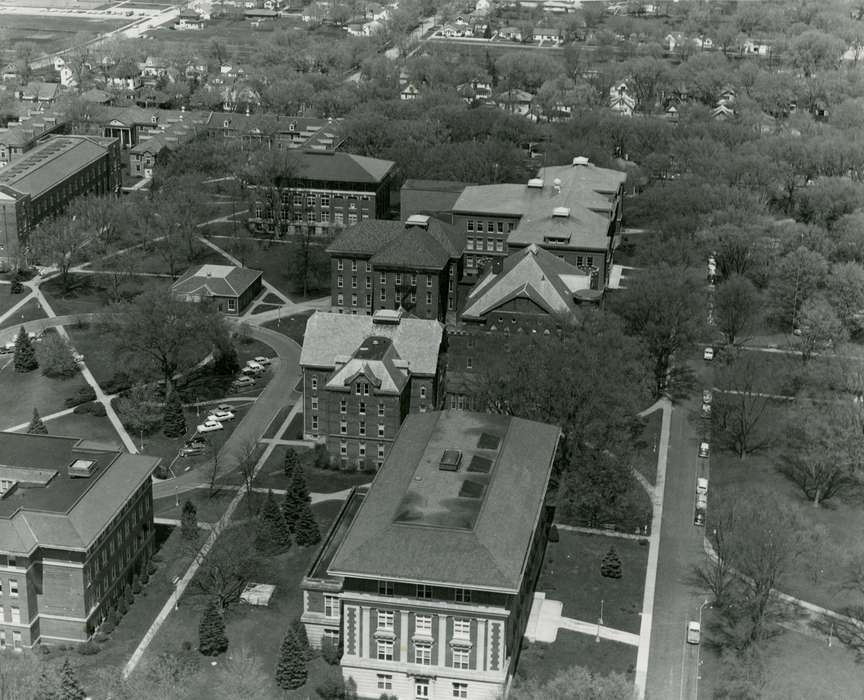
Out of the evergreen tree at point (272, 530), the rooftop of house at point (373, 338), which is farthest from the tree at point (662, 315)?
the evergreen tree at point (272, 530)

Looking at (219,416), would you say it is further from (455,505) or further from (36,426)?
(455,505)

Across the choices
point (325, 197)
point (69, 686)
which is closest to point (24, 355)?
point (325, 197)

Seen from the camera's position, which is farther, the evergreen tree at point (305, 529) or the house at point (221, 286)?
the house at point (221, 286)

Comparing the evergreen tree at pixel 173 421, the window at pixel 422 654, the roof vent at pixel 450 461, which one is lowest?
the evergreen tree at pixel 173 421

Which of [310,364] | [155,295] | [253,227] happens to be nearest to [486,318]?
[310,364]

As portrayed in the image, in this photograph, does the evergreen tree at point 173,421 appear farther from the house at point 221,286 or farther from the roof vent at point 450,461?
the roof vent at point 450,461

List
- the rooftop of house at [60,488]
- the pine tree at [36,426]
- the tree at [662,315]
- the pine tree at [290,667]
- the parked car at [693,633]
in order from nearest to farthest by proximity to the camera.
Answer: the pine tree at [290,667], the rooftop of house at [60,488], the parked car at [693,633], the pine tree at [36,426], the tree at [662,315]

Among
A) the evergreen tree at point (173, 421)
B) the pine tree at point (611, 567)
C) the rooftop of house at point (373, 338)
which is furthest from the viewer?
the evergreen tree at point (173, 421)

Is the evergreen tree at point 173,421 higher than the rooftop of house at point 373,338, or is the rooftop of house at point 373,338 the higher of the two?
the rooftop of house at point 373,338
